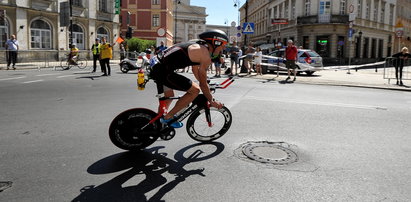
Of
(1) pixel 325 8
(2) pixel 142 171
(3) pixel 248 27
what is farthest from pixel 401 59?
(1) pixel 325 8

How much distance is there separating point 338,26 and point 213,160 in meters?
40.1

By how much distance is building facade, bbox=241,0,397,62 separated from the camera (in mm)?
39812

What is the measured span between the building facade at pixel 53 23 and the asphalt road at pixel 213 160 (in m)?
19.6

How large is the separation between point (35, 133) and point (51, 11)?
87.0ft

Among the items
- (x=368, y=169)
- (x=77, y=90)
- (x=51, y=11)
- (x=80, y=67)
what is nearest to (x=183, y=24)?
(x=51, y=11)

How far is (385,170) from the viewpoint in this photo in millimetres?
3762

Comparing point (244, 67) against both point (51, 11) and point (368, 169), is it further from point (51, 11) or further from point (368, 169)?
point (51, 11)

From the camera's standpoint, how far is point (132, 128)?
428 centimetres

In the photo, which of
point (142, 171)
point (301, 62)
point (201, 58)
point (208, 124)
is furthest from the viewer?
point (301, 62)

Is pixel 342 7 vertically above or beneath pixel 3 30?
above

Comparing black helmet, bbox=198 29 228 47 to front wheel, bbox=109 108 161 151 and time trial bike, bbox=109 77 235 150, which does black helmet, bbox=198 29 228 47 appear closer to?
time trial bike, bbox=109 77 235 150

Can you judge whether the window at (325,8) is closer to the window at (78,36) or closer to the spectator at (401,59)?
the spectator at (401,59)

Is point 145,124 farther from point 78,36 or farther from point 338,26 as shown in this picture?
point 338,26

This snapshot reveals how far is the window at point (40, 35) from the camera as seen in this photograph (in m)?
27.1
